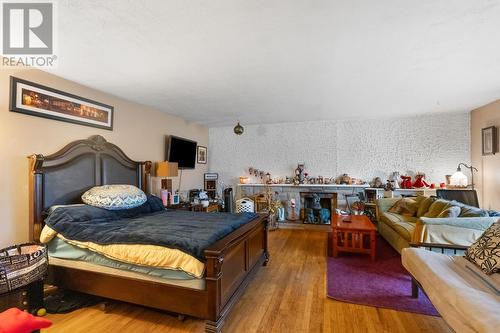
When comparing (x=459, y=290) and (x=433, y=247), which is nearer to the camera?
(x=459, y=290)

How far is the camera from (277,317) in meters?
2.11

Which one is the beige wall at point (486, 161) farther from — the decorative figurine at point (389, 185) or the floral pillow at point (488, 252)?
the floral pillow at point (488, 252)

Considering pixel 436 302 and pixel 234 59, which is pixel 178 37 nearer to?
pixel 234 59

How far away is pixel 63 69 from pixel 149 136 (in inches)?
67.8

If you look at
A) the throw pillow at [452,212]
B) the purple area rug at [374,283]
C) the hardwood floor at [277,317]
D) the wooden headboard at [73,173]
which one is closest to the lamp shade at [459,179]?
the throw pillow at [452,212]

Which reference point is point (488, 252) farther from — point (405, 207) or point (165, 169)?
point (165, 169)

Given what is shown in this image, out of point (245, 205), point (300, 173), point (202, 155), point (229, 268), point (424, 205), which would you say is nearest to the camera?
point (229, 268)

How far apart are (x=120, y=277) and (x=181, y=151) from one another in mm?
3196

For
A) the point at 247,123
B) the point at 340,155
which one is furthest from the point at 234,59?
the point at 340,155

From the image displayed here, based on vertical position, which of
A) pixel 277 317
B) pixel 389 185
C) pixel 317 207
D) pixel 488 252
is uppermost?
pixel 389 185

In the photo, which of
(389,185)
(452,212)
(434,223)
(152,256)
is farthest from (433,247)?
(389,185)

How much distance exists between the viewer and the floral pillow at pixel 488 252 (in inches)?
68.4

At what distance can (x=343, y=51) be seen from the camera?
2332mm

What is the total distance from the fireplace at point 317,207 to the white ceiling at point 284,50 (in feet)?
7.67
